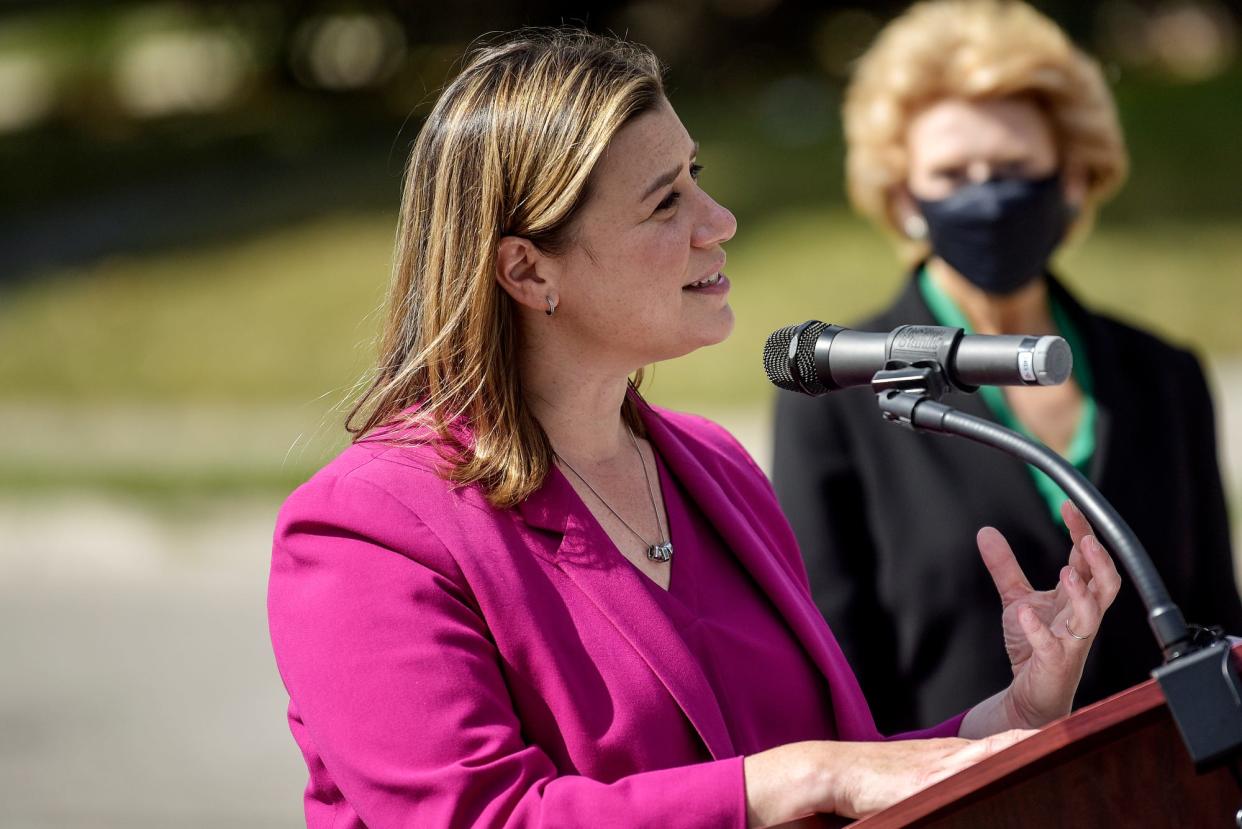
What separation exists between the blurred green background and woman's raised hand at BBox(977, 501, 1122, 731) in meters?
1.09

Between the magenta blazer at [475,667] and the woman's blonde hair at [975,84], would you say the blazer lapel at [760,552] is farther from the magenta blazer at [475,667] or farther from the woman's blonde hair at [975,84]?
the woman's blonde hair at [975,84]

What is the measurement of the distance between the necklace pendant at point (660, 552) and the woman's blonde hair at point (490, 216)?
8.5 inches

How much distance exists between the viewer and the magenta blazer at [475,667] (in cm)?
194

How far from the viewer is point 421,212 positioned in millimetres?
2395

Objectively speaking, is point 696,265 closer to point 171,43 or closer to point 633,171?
point 633,171

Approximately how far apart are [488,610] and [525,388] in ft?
1.48

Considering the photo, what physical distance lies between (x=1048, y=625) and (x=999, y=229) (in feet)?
5.63

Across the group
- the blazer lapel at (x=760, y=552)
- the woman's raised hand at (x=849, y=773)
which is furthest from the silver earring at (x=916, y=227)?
the woman's raised hand at (x=849, y=773)

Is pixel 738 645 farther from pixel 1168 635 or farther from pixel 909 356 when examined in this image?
pixel 1168 635

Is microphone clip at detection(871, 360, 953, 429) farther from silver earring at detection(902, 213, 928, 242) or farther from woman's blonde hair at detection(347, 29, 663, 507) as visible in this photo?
silver earring at detection(902, 213, 928, 242)

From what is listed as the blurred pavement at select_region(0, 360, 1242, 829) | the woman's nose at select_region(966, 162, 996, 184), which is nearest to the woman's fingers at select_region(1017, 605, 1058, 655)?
the woman's nose at select_region(966, 162, 996, 184)

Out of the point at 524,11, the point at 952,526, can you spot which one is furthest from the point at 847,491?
the point at 524,11

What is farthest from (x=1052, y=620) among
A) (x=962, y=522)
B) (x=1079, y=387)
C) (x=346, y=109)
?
(x=346, y=109)

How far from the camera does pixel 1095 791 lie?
1679 mm
